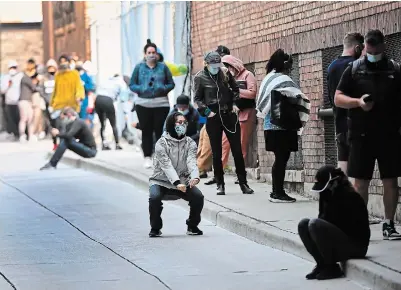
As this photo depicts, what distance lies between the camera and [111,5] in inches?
1219

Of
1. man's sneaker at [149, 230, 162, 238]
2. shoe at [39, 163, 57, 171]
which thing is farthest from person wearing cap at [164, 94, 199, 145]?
shoe at [39, 163, 57, 171]

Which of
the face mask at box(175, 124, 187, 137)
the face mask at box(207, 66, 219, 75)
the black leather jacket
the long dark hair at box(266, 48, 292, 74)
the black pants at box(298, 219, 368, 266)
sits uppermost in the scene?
the long dark hair at box(266, 48, 292, 74)

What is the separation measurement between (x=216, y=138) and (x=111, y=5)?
605 inches

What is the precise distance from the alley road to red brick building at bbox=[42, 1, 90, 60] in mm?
15846

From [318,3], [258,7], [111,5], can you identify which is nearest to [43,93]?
[111,5]

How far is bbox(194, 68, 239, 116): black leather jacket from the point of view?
16.0 metres

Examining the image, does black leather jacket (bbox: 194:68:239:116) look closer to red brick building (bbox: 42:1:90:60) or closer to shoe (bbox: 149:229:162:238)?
shoe (bbox: 149:229:162:238)

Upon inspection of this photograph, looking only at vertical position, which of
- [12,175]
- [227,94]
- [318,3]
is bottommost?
[12,175]

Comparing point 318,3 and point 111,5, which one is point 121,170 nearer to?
point 318,3

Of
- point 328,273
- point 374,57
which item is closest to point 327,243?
point 328,273

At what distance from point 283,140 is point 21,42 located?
31.3 metres

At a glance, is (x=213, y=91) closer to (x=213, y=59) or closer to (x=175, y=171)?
(x=213, y=59)

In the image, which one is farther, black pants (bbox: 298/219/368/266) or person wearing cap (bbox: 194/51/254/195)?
person wearing cap (bbox: 194/51/254/195)

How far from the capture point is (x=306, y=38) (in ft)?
51.4
